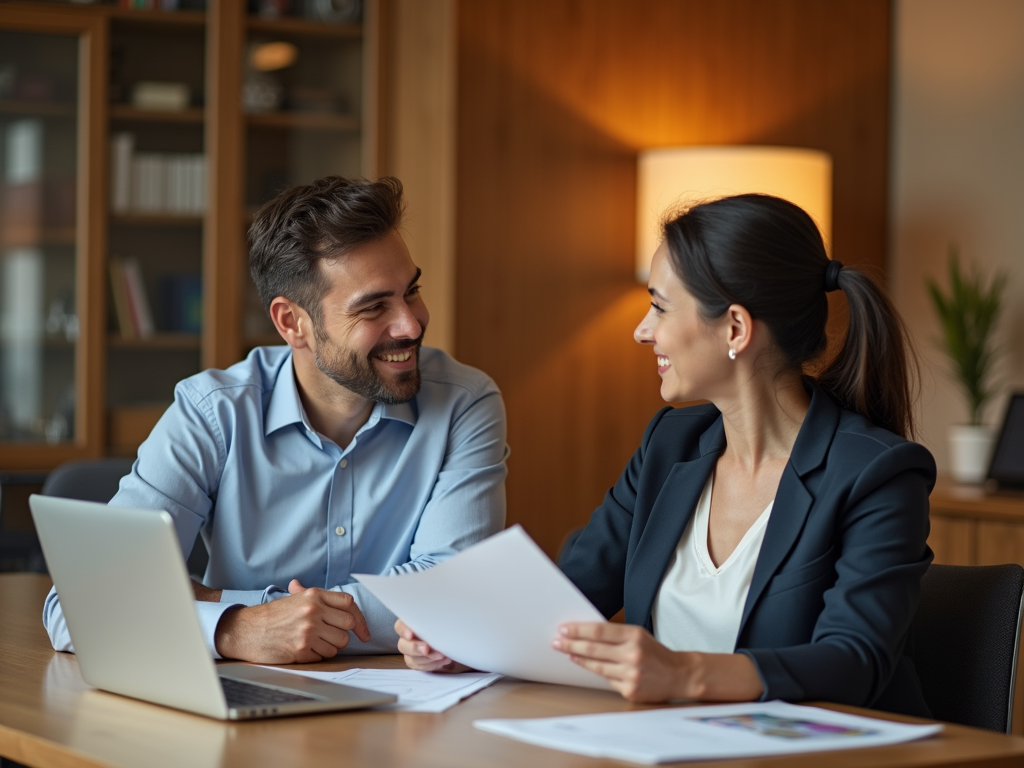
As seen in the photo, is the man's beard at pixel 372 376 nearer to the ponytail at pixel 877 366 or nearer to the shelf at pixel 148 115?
the ponytail at pixel 877 366

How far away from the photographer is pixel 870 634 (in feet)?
4.58

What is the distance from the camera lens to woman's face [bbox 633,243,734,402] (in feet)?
5.51

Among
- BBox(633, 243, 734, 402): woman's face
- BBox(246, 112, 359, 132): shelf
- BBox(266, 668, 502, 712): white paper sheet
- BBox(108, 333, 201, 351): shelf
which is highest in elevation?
BBox(246, 112, 359, 132): shelf

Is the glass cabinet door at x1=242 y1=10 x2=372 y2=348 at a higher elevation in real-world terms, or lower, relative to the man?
higher

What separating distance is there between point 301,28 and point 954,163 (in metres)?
2.21

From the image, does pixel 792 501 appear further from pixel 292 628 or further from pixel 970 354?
pixel 970 354

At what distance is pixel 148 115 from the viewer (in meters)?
4.03

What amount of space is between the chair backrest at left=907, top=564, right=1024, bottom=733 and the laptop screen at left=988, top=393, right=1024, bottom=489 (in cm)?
196

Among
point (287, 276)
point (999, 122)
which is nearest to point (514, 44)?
point (999, 122)

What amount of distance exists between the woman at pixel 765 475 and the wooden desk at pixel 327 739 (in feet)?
0.68

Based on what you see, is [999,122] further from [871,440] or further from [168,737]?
[168,737]

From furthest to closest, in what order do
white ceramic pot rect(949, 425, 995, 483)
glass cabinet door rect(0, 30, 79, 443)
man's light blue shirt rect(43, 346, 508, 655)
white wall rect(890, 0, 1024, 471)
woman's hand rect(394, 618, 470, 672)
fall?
white wall rect(890, 0, 1024, 471) < glass cabinet door rect(0, 30, 79, 443) < white ceramic pot rect(949, 425, 995, 483) < man's light blue shirt rect(43, 346, 508, 655) < woman's hand rect(394, 618, 470, 672)

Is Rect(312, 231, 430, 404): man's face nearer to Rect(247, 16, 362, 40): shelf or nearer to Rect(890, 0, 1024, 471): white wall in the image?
Rect(247, 16, 362, 40): shelf

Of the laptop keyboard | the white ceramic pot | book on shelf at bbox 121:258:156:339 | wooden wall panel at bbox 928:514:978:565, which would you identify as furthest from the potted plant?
the laptop keyboard
